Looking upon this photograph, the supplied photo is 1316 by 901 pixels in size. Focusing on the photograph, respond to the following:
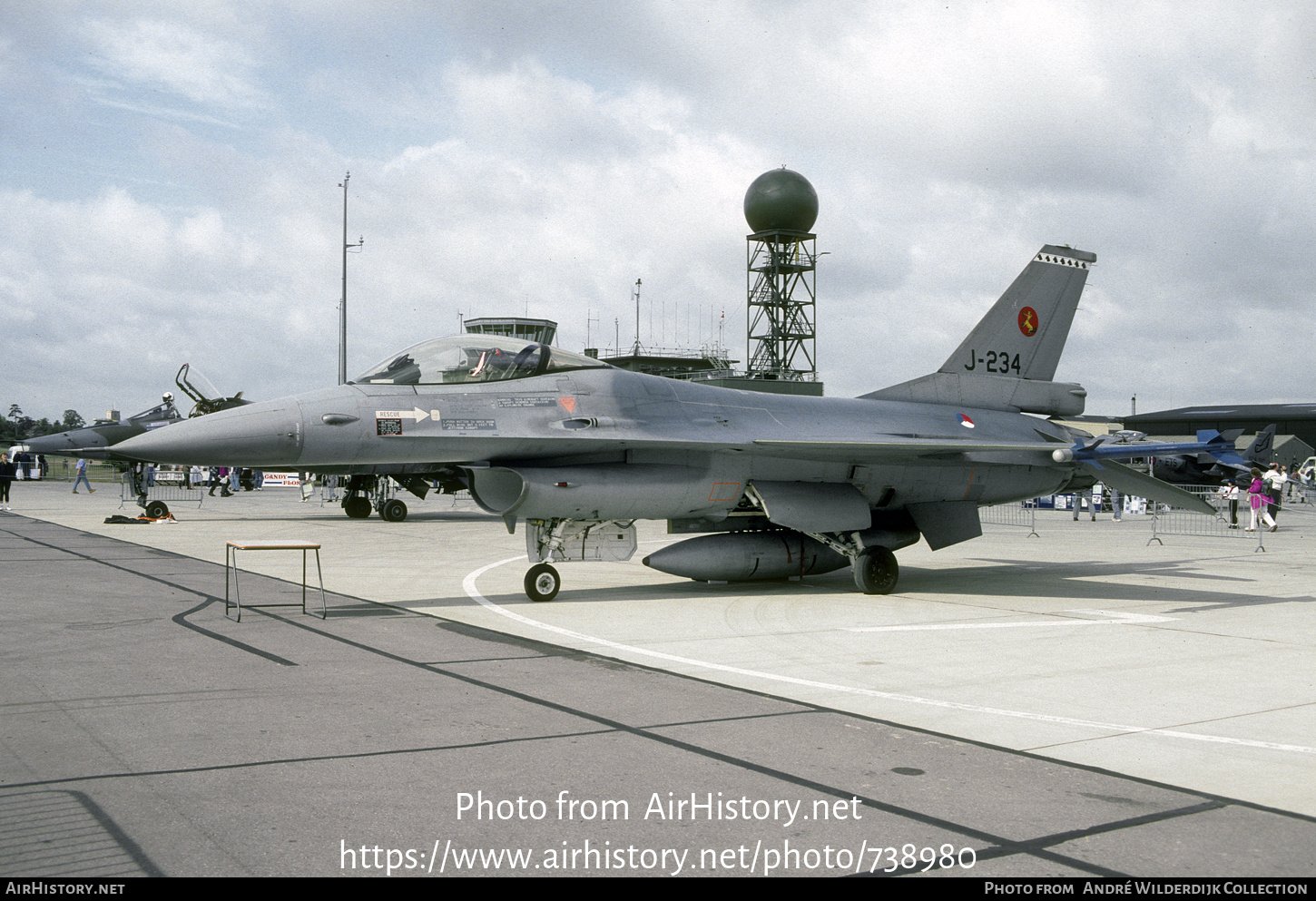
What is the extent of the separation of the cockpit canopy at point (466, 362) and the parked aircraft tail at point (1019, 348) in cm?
536

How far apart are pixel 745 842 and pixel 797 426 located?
8.78 metres

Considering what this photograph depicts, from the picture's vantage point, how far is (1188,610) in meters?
10.8

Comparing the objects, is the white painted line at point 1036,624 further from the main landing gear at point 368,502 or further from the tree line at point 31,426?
the tree line at point 31,426

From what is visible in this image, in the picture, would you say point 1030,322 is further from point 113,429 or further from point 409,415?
point 113,429

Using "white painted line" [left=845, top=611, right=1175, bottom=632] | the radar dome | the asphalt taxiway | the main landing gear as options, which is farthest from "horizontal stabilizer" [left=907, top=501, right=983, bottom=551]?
the radar dome

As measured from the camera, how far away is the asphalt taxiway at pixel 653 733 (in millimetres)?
3785

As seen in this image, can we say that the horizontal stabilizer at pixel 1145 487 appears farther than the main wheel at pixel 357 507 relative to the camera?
No

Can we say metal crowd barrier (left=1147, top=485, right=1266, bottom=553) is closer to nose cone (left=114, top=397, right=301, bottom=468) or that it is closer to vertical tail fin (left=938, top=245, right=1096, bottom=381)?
vertical tail fin (left=938, top=245, right=1096, bottom=381)

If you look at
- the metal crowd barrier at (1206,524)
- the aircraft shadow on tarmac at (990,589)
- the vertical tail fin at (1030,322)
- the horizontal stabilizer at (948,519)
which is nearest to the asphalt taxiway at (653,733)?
the aircraft shadow on tarmac at (990,589)

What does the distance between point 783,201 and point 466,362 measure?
132 feet

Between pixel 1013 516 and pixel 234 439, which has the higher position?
pixel 234 439

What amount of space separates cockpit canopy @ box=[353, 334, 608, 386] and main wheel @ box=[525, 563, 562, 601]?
2.17 m

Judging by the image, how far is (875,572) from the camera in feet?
Answer: 40.2

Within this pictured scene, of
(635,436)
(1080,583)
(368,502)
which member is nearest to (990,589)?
(1080,583)
